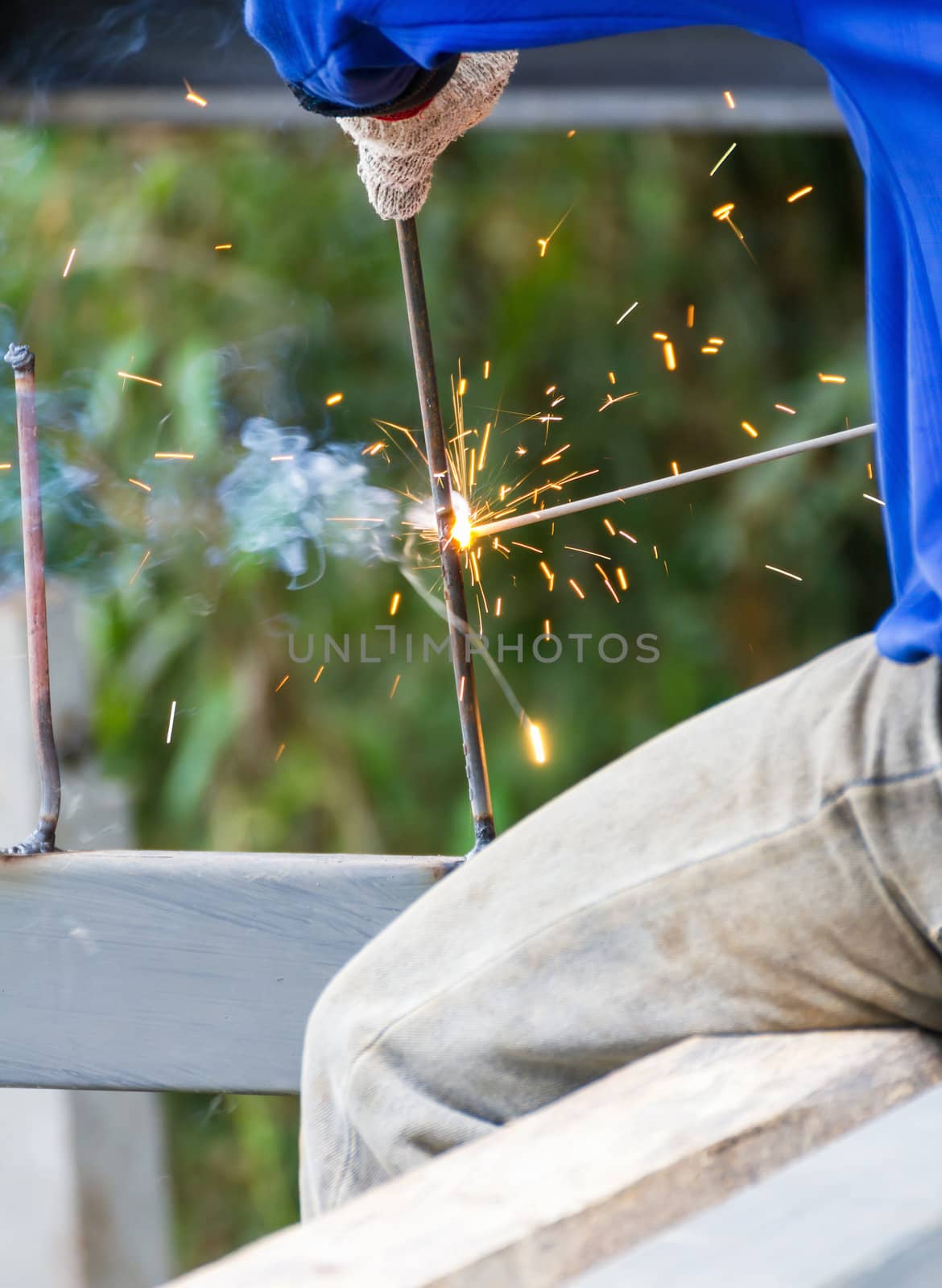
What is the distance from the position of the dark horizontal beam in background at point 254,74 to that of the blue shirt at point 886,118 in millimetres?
785

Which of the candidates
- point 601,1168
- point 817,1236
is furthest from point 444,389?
point 817,1236

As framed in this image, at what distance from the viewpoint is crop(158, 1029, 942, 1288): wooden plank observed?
1.53ft

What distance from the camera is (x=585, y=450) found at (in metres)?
3.20

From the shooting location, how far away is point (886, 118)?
0.65m

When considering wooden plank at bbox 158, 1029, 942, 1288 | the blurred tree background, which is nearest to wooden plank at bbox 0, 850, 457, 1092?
wooden plank at bbox 158, 1029, 942, 1288

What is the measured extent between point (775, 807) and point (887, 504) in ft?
0.61

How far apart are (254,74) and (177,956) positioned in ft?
3.54

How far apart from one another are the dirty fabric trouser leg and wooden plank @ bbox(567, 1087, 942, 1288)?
26cm

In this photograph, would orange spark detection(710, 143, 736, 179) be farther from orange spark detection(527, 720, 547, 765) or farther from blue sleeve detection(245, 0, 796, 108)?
blue sleeve detection(245, 0, 796, 108)

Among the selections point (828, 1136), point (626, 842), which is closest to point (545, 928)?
point (626, 842)

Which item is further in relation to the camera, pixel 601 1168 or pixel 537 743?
pixel 537 743

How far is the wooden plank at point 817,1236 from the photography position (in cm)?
34

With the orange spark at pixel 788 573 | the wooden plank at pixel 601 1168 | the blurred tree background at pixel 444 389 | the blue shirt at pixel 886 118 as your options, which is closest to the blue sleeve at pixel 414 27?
the blue shirt at pixel 886 118

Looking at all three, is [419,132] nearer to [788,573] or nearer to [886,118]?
[886,118]
